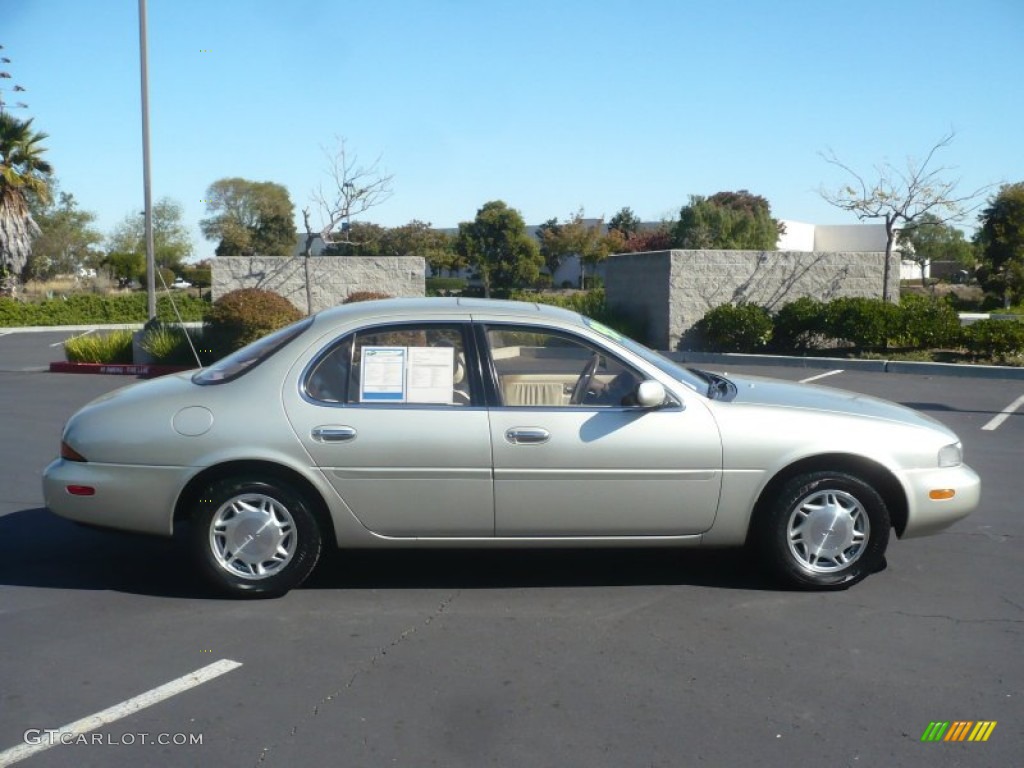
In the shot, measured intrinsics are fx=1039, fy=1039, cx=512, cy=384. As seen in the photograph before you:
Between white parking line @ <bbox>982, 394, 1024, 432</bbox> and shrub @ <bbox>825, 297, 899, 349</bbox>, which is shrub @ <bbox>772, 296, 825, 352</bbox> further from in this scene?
white parking line @ <bbox>982, 394, 1024, 432</bbox>

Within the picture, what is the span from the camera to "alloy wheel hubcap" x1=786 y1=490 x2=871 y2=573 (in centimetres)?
557

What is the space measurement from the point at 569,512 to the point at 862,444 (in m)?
1.62

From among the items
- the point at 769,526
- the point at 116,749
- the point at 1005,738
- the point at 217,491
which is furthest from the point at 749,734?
the point at 217,491

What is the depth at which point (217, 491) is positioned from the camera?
5.42 meters

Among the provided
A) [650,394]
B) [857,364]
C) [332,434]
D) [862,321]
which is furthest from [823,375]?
[332,434]

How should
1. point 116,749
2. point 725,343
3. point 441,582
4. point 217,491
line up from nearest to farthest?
point 116,749
point 217,491
point 441,582
point 725,343

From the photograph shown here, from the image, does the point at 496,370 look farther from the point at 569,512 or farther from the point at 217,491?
the point at 217,491

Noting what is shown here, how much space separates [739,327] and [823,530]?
48.9 ft

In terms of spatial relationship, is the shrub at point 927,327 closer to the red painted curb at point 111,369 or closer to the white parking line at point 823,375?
the white parking line at point 823,375

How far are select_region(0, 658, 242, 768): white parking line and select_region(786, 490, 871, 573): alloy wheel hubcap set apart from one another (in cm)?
296

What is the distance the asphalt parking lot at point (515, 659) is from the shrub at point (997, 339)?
38.0 ft

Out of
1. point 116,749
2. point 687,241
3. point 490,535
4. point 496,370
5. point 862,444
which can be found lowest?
point 116,749

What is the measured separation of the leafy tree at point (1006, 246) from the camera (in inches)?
1412

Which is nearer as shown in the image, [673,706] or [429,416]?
[673,706]
